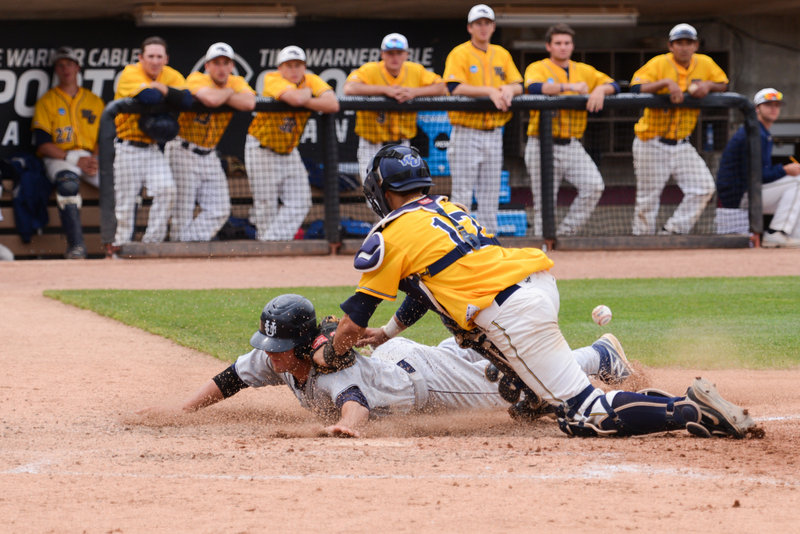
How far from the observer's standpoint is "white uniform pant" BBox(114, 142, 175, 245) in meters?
11.4

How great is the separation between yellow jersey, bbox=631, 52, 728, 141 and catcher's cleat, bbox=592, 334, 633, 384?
689 cm

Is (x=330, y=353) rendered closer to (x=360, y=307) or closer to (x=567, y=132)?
(x=360, y=307)

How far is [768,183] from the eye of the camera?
12.7m

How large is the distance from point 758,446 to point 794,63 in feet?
45.0

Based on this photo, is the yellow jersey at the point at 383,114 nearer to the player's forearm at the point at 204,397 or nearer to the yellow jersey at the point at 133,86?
the yellow jersey at the point at 133,86

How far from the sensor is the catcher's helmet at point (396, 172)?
483 cm

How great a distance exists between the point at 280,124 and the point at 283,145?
220mm

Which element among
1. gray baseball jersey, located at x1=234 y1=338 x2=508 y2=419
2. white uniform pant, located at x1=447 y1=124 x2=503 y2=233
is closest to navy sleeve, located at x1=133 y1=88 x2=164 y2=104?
white uniform pant, located at x1=447 y1=124 x2=503 y2=233

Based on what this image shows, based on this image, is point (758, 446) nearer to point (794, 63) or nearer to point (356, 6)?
point (356, 6)

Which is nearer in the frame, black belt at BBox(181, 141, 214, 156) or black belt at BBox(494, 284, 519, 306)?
black belt at BBox(494, 284, 519, 306)

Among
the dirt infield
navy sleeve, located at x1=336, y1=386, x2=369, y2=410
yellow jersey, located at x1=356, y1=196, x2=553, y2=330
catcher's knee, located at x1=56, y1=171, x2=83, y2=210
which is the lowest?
the dirt infield

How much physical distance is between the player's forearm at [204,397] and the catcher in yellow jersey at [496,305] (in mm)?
739

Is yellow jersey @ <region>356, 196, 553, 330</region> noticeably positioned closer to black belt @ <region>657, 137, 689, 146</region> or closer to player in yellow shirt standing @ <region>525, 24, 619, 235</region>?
player in yellow shirt standing @ <region>525, 24, 619, 235</region>

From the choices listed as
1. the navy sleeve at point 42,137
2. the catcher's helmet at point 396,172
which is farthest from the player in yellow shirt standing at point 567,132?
the catcher's helmet at point 396,172
